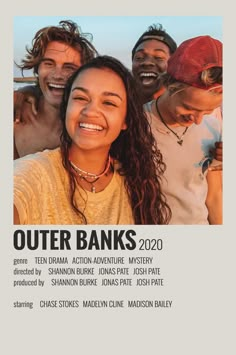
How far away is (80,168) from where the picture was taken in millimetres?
5160

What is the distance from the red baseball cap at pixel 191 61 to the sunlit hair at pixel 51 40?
60 centimetres

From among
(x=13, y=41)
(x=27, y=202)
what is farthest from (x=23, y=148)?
(x=13, y=41)

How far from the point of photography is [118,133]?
16.9 ft

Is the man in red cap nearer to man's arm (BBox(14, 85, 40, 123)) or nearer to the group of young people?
the group of young people

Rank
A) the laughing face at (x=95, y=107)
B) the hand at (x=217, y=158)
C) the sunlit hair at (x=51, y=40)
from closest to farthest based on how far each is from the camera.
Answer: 1. the laughing face at (x=95, y=107)
2. the sunlit hair at (x=51, y=40)
3. the hand at (x=217, y=158)

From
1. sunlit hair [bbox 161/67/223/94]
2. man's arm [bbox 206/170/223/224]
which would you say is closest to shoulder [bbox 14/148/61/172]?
sunlit hair [bbox 161/67/223/94]

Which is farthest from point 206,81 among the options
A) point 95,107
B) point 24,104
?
point 24,104

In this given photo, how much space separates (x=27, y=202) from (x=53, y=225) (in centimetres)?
27

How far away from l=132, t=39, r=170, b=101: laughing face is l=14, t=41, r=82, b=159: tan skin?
1.43 feet

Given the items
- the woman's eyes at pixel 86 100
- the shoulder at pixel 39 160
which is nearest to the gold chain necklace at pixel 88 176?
the shoulder at pixel 39 160

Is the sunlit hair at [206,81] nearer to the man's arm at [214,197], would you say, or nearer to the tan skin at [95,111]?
the tan skin at [95,111]

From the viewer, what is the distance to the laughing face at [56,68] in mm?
5109

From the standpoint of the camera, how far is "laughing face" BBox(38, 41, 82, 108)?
5.11m

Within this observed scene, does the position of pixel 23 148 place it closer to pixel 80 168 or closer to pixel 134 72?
pixel 80 168
